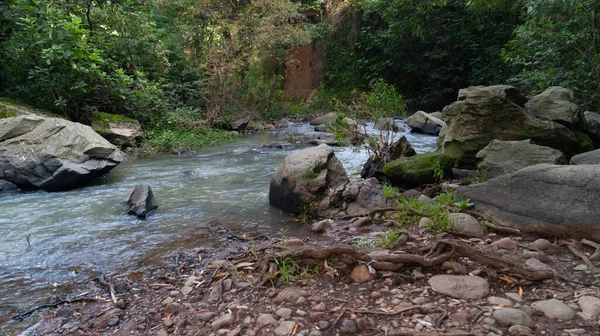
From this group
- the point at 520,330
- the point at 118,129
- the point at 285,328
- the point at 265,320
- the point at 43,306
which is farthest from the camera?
the point at 118,129

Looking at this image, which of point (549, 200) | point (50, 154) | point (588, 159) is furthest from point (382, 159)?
point (50, 154)

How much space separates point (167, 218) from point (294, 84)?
17440 mm

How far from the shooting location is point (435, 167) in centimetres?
637

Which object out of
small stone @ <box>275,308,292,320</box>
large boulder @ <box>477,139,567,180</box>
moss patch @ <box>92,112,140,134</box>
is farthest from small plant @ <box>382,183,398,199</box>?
moss patch @ <box>92,112,140,134</box>

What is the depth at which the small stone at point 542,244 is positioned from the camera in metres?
3.58

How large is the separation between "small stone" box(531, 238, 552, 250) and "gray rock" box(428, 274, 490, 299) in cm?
93

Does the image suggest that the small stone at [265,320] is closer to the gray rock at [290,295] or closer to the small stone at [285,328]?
the small stone at [285,328]

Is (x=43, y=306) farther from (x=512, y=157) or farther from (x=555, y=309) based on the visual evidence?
(x=512, y=157)

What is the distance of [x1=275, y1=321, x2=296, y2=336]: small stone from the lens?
2.75 meters

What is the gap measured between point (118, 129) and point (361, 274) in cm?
960

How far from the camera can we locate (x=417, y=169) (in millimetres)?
6383

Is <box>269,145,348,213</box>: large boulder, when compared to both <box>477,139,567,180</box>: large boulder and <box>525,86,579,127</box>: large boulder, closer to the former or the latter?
<box>477,139,567,180</box>: large boulder

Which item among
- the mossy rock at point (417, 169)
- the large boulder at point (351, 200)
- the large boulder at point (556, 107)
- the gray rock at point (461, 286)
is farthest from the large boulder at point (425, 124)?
the gray rock at point (461, 286)

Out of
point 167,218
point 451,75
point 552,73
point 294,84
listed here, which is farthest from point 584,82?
point 294,84
